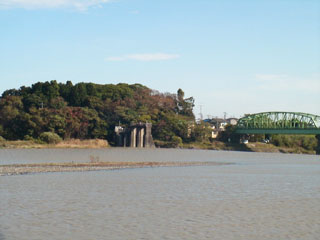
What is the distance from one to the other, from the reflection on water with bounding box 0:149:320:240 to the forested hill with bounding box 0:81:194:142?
67.4 metres

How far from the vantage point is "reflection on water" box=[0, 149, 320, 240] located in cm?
2050

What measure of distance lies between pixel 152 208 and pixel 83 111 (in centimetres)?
8881

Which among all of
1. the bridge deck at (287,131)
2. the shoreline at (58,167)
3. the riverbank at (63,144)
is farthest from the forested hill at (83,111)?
the shoreline at (58,167)

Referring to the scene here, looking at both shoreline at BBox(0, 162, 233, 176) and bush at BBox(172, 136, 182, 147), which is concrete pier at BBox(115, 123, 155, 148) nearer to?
bush at BBox(172, 136, 182, 147)

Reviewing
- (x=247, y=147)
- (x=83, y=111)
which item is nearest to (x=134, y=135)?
(x=83, y=111)

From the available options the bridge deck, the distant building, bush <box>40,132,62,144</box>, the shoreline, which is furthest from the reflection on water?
the distant building

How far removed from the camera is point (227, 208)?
1051 inches

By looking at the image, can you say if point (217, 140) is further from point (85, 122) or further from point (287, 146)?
point (85, 122)

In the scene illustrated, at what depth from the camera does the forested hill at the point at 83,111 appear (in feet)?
346

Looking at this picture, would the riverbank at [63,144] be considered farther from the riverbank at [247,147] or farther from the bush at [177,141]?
the riverbank at [247,147]

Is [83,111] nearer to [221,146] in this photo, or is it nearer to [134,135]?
[134,135]

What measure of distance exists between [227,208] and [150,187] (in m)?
9.09

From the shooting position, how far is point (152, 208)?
26.2 metres

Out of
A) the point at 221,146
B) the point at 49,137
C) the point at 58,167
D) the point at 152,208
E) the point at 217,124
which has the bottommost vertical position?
the point at 152,208
